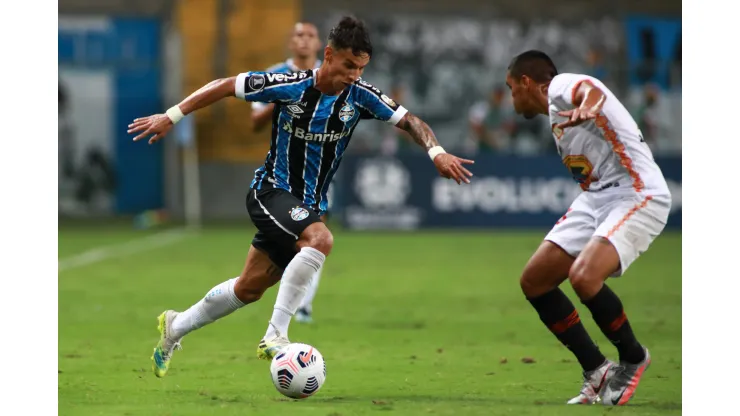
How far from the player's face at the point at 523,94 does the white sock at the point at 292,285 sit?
1.46 m

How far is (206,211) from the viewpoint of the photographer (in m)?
28.7

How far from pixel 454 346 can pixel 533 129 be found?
18314mm

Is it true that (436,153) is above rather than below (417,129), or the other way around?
below

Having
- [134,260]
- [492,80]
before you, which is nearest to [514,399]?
[134,260]

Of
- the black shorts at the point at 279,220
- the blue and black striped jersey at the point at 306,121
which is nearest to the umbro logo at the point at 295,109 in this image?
the blue and black striped jersey at the point at 306,121

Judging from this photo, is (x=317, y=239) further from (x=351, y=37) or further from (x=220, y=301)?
(x=351, y=37)

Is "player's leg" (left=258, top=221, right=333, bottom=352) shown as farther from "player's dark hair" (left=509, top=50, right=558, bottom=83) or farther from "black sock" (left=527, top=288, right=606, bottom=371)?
"player's dark hair" (left=509, top=50, right=558, bottom=83)

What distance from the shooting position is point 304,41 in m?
9.98

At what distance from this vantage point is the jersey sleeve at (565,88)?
634 centimetres

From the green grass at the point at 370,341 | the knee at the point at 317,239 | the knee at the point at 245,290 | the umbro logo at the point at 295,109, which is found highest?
the umbro logo at the point at 295,109

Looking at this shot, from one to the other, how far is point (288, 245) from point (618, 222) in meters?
1.99

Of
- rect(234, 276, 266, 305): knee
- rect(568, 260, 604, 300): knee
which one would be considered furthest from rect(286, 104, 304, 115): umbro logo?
rect(568, 260, 604, 300): knee

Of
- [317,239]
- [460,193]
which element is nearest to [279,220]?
[317,239]

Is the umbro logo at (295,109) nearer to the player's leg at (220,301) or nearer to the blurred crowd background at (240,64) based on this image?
the player's leg at (220,301)
